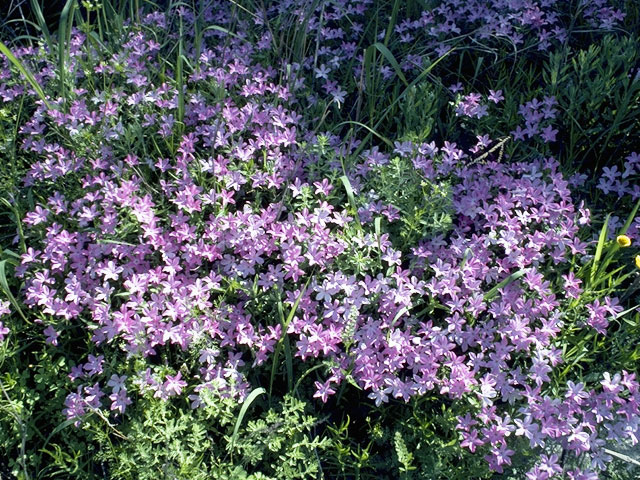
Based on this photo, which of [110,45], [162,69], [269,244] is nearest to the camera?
[269,244]

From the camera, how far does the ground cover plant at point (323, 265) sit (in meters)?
2.05

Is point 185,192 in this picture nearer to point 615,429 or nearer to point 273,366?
point 273,366

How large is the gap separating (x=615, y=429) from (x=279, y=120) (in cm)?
154

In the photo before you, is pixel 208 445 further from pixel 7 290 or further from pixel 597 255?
pixel 597 255

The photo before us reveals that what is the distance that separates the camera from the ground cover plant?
2.05 metres

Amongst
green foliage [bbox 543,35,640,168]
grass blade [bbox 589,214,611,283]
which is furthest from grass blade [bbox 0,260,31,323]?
green foliage [bbox 543,35,640,168]

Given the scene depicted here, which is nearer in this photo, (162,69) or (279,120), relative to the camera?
(279,120)

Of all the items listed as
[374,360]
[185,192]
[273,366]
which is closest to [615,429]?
[374,360]

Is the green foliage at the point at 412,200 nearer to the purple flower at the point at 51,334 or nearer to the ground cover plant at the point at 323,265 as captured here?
the ground cover plant at the point at 323,265

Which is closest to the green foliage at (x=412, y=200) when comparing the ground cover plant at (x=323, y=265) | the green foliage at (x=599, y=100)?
the ground cover plant at (x=323, y=265)

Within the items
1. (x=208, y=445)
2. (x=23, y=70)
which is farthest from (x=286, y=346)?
(x=23, y=70)

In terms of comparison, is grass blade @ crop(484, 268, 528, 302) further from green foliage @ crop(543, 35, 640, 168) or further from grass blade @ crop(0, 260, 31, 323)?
grass blade @ crop(0, 260, 31, 323)

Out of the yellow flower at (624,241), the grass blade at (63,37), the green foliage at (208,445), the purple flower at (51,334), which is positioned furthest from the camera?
the grass blade at (63,37)

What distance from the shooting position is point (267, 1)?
3377mm
